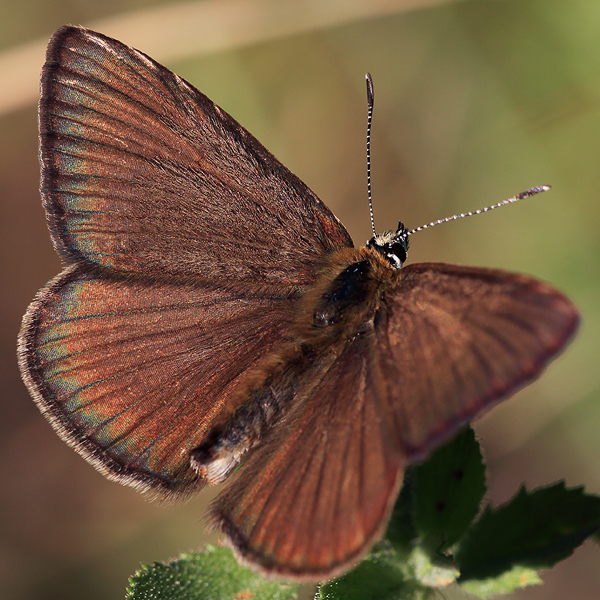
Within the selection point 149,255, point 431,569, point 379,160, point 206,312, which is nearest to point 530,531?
point 431,569

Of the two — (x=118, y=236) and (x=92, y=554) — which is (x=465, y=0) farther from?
(x=92, y=554)

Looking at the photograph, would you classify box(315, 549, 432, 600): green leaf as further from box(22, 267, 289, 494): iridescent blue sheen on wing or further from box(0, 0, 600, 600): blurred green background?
box(0, 0, 600, 600): blurred green background

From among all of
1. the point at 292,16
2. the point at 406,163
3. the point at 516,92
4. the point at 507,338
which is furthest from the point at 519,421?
the point at 292,16

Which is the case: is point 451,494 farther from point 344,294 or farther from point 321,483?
point 344,294

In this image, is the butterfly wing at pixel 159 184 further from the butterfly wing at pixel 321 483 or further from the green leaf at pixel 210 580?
the green leaf at pixel 210 580

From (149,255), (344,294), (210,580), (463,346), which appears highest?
(149,255)
